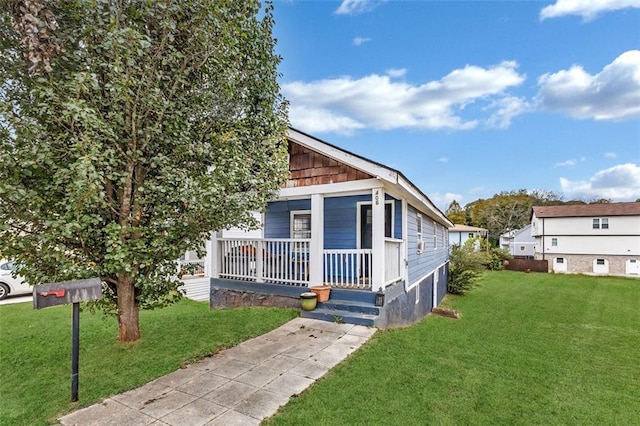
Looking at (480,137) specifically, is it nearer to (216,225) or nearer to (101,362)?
(216,225)

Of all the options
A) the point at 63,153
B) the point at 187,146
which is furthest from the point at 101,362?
the point at 187,146

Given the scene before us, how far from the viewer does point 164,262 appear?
515cm

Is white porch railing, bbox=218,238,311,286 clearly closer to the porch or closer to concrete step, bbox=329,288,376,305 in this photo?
the porch

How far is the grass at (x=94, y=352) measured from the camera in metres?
3.69

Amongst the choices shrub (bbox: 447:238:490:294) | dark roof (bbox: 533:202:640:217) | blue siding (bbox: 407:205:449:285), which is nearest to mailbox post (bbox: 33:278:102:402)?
blue siding (bbox: 407:205:449:285)

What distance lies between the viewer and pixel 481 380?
445cm

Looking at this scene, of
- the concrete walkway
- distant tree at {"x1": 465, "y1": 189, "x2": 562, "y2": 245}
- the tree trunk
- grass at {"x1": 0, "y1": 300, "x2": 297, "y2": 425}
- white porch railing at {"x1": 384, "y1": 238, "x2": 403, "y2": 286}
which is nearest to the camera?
the concrete walkway

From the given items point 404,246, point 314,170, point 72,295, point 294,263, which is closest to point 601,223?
point 404,246

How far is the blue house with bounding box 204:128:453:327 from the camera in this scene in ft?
21.8

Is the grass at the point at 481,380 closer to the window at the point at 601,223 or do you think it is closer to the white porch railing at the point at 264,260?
the white porch railing at the point at 264,260

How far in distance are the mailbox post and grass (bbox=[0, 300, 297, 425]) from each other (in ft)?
1.36

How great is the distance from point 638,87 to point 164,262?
21.2 meters

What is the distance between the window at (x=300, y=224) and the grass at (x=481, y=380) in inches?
155

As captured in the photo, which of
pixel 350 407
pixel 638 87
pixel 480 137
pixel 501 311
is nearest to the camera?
pixel 350 407
